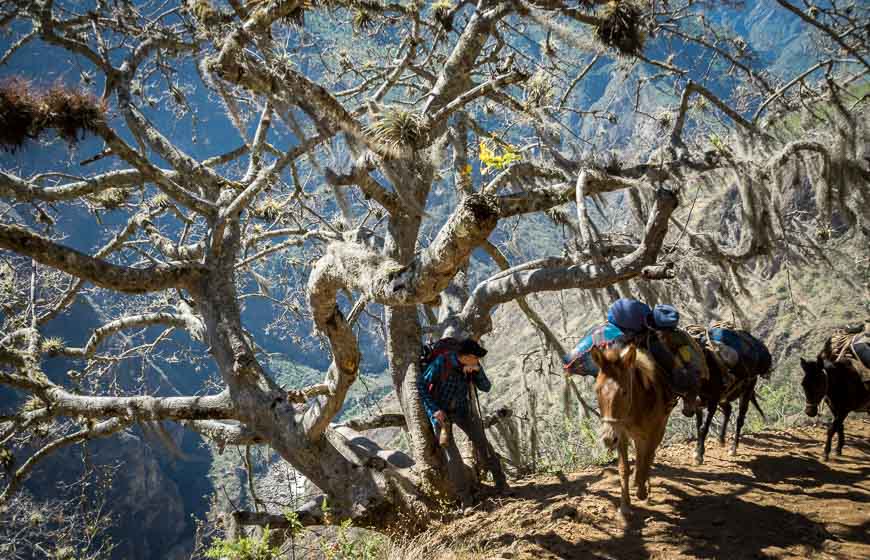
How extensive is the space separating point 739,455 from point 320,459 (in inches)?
219

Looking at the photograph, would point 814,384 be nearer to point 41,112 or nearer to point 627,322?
point 627,322

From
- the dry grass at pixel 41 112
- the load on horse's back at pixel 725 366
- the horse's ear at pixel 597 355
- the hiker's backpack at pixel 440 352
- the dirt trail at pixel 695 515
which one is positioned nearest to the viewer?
the dry grass at pixel 41 112

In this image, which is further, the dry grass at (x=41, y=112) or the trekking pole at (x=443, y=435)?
the trekking pole at (x=443, y=435)

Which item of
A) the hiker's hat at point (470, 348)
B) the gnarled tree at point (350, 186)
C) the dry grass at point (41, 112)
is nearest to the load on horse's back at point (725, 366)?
the gnarled tree at point (350, 186)

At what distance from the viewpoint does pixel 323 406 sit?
4.76m

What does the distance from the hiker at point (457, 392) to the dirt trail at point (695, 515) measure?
1.44ft

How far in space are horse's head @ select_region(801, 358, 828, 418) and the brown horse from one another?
13.2ft

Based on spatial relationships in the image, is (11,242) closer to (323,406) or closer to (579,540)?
(323,406)

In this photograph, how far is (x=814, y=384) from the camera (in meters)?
7.45

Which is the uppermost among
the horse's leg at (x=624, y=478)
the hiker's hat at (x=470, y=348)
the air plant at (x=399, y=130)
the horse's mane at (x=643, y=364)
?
the air plant at (x=399, y=130)

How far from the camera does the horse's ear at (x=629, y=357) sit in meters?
4.57

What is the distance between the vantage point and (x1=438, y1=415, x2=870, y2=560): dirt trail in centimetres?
416

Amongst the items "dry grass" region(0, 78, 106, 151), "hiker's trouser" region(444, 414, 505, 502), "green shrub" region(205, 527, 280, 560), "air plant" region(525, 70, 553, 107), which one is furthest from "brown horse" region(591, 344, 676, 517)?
"dry grass" region(0, 78, 106, 151)

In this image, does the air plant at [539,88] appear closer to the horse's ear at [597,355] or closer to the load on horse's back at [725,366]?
the horse's ear at [597,355]
